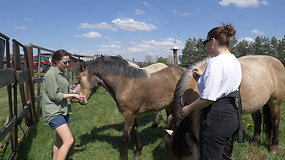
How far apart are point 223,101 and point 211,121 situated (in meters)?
0.22

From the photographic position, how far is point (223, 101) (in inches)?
76.2

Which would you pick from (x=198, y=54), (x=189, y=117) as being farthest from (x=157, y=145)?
(x=198, y=54)

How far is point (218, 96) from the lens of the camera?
1.80 m

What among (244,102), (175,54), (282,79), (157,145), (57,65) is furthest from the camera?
(175,54)

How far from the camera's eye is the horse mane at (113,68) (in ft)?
13.1

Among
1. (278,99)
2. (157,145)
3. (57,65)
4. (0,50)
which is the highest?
(0,50)

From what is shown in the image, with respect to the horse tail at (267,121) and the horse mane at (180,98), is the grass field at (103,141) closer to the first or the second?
the horse tail at (267,121)

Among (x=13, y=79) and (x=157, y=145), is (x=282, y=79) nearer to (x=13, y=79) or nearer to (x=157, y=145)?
(x=157, y=145)

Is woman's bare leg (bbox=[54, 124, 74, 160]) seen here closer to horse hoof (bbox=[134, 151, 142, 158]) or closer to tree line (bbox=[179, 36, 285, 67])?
horse hoof (bbox=[134, 151, 142, 158])

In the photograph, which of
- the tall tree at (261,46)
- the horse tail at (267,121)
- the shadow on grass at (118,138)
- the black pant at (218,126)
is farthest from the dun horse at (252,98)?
the tall tree at (261,46)

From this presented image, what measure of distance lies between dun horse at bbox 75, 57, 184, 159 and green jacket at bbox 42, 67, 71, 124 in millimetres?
821

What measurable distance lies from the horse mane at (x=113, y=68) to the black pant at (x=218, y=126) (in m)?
2.21

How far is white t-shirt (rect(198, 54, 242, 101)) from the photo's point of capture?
1.76 m

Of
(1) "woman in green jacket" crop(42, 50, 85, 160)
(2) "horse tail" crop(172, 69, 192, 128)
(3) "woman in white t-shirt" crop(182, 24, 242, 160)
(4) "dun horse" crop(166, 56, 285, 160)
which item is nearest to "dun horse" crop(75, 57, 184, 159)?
(1) "woman in green jacket" crop(42, 50, 85, 160)
